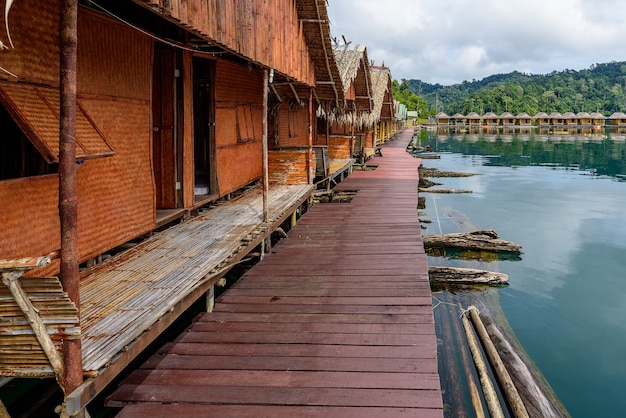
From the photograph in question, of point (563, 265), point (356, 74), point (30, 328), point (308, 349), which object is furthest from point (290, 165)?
point (30, 328)

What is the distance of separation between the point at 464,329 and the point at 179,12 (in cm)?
631

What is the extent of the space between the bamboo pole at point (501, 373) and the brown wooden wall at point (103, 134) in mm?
4755

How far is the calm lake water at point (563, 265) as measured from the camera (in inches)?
301

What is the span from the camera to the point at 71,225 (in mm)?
2969

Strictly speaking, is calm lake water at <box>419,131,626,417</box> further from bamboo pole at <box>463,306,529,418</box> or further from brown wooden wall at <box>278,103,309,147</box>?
brown wooden wall at <box>278,103,309,147</box>

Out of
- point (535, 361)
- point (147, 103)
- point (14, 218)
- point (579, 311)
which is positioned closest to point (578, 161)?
point (579, 311)

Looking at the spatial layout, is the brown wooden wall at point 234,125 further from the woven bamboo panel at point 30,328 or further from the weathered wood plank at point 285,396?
the woven bamboo panel at point 30,328

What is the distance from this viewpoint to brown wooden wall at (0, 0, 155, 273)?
13.3ft

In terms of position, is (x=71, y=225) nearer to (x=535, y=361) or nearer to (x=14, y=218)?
(x=14, y=218)

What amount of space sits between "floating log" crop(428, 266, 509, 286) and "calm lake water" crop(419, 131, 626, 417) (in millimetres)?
279

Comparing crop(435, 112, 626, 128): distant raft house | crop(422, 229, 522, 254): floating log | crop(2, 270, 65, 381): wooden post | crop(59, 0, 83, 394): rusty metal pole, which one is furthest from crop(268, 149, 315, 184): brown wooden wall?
crop(435, 112, 626, 128): distant raft house

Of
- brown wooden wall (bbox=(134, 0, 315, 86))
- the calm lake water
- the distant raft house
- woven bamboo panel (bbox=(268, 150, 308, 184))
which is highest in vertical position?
the distant raft house

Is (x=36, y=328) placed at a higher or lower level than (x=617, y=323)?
higher

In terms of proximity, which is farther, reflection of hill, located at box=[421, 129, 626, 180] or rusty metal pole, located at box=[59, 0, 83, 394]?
reflection of hill, located at box=[421, 129, 626, 180]
